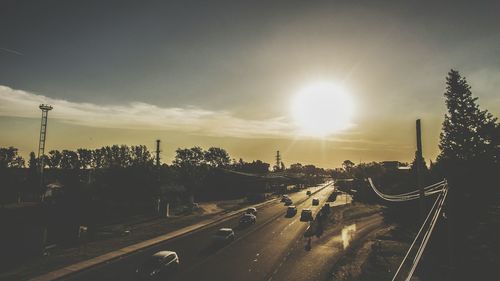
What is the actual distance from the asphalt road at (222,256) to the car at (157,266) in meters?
0.68

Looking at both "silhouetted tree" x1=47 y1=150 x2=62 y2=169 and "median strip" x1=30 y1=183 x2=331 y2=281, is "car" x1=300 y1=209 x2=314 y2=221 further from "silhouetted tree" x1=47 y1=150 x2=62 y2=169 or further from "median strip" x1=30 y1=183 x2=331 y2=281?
"silhouetted tree" x1=47 y1=150 x2=62 y2=169

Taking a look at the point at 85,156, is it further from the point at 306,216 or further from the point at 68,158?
the point at 306,216

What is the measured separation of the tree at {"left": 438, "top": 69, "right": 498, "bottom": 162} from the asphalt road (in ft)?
123

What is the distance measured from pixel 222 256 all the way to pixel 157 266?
22.8 ft

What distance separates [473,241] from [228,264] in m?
18.5

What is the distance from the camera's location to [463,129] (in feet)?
187

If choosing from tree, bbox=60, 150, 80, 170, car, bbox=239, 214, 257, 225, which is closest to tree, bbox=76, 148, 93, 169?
tree, bbox=60, 150, 80, 170

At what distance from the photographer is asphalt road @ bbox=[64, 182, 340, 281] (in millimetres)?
20214

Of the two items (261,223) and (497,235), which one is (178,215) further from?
(497,235)

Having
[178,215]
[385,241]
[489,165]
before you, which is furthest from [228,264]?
[489,165]

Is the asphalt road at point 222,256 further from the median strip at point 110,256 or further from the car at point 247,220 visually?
the car at point 247,220

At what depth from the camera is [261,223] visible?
42281 millimetres

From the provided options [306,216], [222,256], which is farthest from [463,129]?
[222,256]

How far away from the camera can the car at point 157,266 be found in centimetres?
1864
